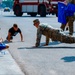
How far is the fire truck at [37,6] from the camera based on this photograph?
141ft

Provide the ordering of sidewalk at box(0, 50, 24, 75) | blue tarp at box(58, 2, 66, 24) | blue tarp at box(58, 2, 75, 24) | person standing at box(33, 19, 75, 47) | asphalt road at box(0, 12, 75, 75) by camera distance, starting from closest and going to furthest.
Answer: sidewalk at box(0, 50, 24, 75)
asphalt road at box(0, 12, 75, 75)
person standing at box(33, 19, 75, 47)
blue tarp at box(58, 2, 75, 24)
blue tarp at box(58, 2, 66, 24)

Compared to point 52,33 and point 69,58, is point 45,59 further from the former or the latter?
point 52,33

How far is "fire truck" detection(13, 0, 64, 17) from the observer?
42938 mm

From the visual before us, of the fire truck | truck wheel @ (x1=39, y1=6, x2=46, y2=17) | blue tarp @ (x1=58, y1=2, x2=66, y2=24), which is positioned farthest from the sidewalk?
truck wheel @ (x1=39, y1=6, x2=46, y2=17)

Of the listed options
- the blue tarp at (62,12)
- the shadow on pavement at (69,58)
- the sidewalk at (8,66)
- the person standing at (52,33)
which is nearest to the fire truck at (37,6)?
the blue tarp at (62,12)

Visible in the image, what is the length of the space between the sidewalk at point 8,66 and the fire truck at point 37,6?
1264 inches

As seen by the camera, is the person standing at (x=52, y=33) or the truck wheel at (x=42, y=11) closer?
the person standing at (x=52, y=33)

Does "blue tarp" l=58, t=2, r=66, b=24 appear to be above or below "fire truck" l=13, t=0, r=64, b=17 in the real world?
above

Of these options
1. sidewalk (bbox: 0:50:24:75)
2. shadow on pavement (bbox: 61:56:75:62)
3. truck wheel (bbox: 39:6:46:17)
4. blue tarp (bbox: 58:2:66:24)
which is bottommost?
truck wheel (bbox: 39:6:46:17)

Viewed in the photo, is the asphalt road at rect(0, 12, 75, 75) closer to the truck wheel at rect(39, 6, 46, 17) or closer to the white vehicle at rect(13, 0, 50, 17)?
the white vehicle at rect(13, 0, 50, 17)

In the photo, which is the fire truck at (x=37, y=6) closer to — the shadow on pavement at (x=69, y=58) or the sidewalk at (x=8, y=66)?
the sidewalk at (x=8, y=66)

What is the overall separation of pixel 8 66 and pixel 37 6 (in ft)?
116

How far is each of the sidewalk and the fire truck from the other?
32.1 metres

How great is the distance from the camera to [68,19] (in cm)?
1664
